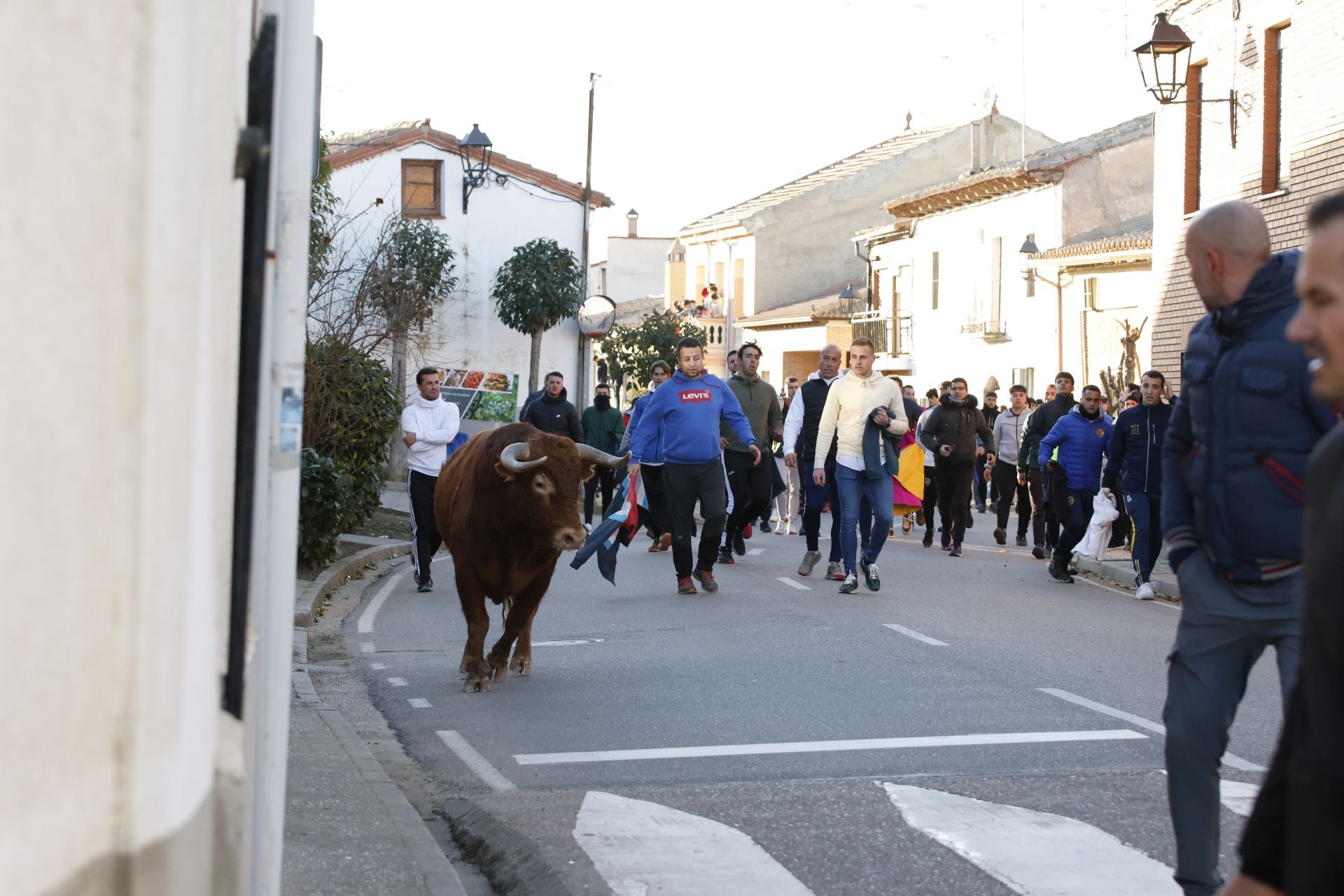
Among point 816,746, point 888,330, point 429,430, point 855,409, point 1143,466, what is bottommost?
point 816,746

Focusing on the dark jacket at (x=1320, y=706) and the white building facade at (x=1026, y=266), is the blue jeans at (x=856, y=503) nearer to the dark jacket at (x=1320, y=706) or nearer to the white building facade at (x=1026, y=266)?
the dark jacket at (x=1320, y=706)

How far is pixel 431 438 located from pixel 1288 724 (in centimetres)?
1267

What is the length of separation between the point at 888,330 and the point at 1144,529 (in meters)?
36.6

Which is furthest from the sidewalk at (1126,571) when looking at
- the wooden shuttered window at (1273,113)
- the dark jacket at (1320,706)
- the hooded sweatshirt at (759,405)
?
the dark jacket at (1320,706)

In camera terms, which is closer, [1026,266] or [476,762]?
[476,762]

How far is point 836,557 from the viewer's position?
15.3 m

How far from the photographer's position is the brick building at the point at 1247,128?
19609mm

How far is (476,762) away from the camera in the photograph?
7512 millimetres

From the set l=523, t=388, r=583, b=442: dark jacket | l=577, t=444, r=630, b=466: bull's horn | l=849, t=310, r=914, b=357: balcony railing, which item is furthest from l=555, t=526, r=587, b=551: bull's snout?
l=849, t=310, r=914, b=357: balcony railing

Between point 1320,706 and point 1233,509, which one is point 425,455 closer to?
point 1233,509

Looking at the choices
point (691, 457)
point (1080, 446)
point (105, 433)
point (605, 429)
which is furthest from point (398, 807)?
point (605, 429)

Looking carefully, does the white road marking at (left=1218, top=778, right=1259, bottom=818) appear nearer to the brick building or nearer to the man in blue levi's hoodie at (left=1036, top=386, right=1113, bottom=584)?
the man in blue levi's hoodie at (left=1036, top=386, right=1113, bottom=584)

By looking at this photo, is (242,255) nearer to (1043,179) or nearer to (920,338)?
(1043,179)

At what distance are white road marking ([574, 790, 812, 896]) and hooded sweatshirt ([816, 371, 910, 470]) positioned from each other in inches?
315
